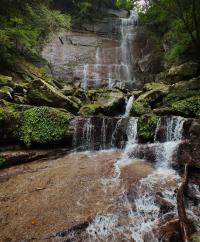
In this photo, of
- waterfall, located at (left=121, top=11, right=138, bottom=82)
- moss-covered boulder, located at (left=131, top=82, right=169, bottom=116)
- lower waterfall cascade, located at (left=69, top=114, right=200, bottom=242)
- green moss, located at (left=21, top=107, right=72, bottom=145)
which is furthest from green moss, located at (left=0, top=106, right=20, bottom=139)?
waterfall, located at (left=121, top=11, right=138, bottom=82)

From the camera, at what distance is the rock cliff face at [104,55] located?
22688 millimetres

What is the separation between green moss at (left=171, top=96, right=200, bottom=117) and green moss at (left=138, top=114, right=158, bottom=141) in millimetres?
1405

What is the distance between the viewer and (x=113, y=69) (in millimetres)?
24031

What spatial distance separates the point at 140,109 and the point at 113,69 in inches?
430

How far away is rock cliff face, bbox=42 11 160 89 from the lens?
893 inches

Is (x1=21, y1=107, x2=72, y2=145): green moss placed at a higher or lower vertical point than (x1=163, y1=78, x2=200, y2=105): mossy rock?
lower

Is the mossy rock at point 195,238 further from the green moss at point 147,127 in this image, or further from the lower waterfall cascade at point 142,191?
the green moss at point 147,127

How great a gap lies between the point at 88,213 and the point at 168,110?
7.52 m

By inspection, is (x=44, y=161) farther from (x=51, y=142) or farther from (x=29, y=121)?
(x=29, y=121)

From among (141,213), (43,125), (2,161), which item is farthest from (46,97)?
(141,213)

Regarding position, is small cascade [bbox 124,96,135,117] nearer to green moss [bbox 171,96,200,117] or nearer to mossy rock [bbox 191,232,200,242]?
green moss [bbox 171,96,200,117]

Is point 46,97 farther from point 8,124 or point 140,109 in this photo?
point 140,109

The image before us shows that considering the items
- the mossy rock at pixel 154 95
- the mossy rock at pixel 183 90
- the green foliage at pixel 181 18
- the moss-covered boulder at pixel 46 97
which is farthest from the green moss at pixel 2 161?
the green foliage at pixel 181 18

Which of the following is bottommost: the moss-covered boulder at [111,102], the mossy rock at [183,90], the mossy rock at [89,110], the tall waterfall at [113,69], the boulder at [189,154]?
the boulder at [189,154]
